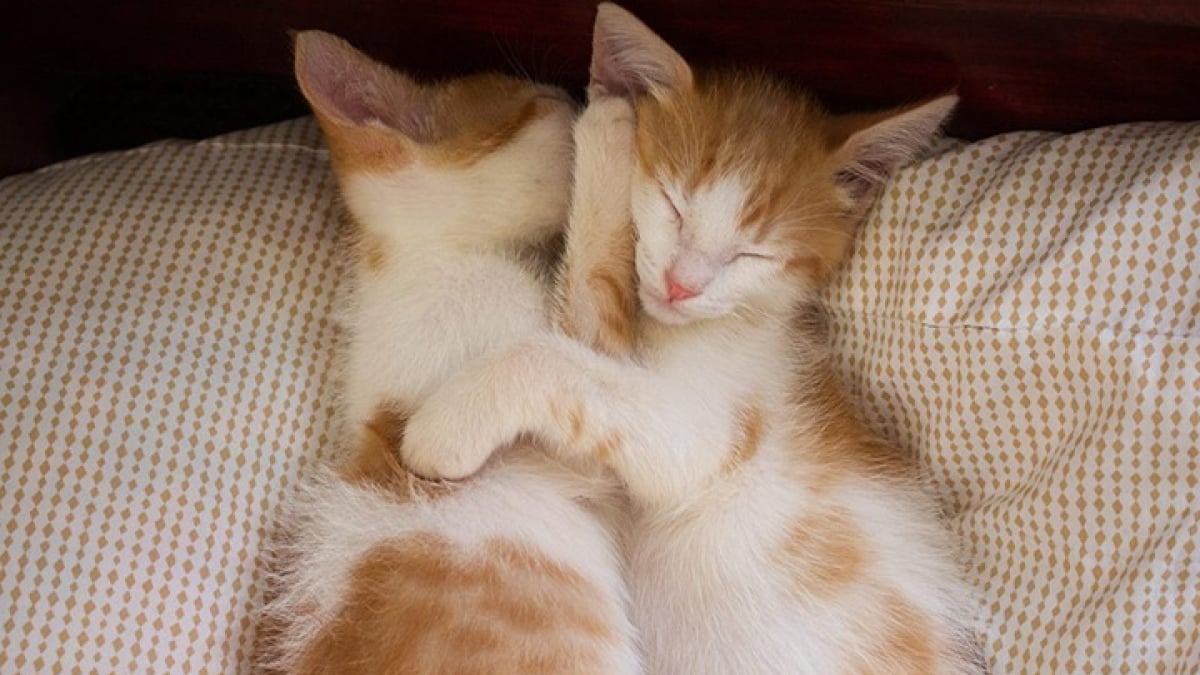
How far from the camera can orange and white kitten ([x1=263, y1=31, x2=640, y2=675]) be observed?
1.27 m

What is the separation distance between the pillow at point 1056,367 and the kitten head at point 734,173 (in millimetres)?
62

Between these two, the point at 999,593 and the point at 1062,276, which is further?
the point at 999,593

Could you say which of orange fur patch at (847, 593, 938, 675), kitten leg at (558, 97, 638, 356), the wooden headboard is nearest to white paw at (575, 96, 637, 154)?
kitten leg at (558, 97, 638, 356)

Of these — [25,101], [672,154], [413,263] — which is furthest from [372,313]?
[25,101]

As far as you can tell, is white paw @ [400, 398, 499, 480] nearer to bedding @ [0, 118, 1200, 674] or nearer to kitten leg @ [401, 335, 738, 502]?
kitten leg @ [401, 335, 738, 502]

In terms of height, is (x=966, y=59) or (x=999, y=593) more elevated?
(x=966, y=59)

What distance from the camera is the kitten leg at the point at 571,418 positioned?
1284 mm

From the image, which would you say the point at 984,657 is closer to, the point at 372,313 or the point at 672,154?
the point at 672,154

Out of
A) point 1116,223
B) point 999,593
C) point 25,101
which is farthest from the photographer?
point 25,101

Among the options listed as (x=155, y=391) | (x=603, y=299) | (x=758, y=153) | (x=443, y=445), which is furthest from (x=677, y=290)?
(x=155, y=391)

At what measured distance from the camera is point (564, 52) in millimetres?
1501

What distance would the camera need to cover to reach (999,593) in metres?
1.39

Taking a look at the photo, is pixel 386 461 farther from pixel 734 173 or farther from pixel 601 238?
pixel 734 173

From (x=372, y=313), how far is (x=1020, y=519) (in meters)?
0.78
